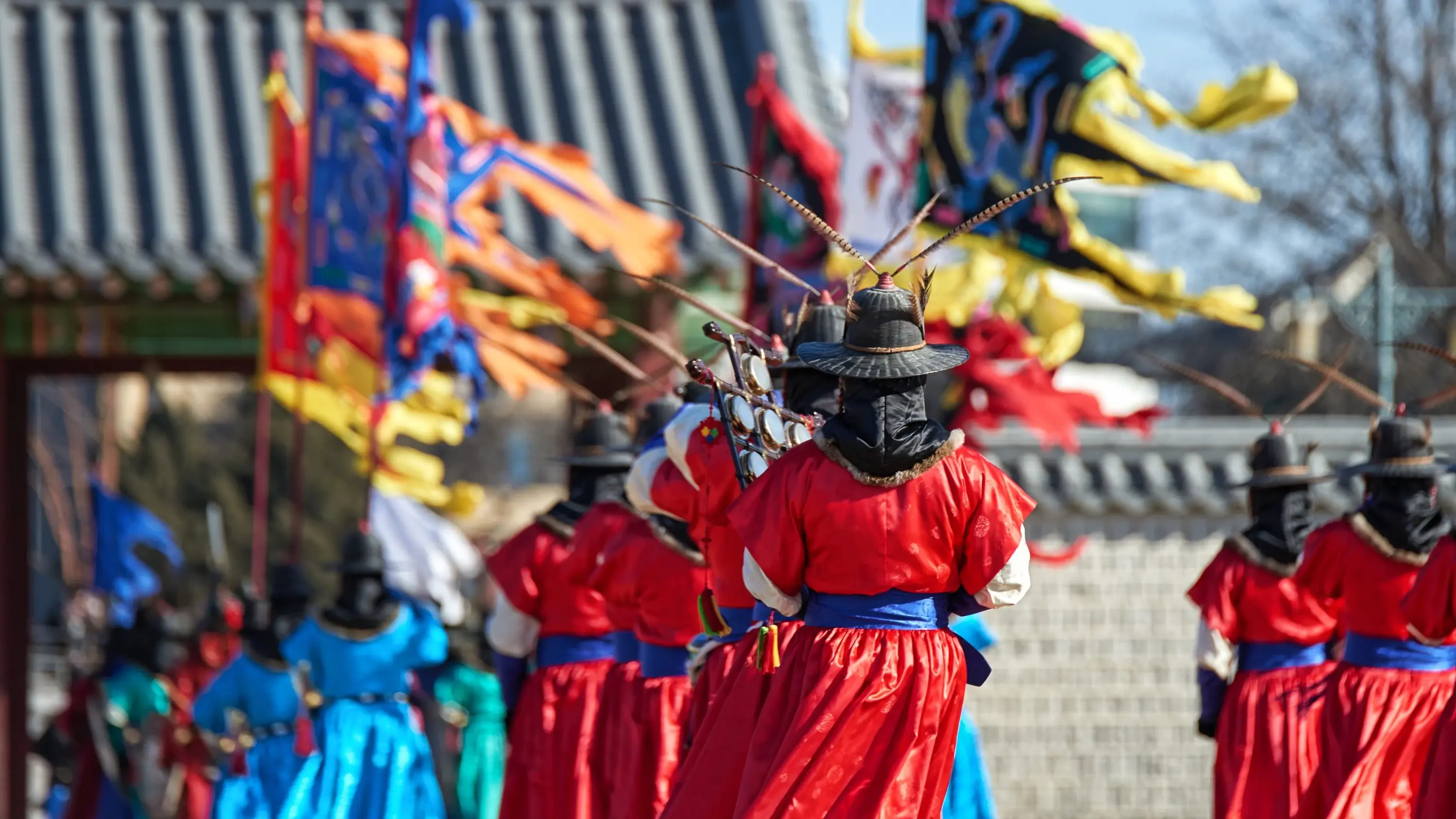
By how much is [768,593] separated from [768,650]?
130mm

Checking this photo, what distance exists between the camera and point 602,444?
25.2 ft

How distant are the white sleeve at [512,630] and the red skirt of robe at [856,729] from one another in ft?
8.25

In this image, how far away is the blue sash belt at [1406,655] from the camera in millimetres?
7070

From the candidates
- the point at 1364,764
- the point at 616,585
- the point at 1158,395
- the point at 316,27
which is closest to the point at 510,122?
the point at 316,27

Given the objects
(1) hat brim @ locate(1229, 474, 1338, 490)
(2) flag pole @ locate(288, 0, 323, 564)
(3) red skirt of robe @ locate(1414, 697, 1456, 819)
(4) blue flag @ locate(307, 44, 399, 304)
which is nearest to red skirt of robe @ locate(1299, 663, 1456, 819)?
(3) red skirt of robe @ locate(1414, 697, 1456, 819)

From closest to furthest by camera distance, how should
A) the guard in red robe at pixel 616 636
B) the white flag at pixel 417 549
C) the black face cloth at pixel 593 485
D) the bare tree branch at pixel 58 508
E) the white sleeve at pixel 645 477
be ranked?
the white sleeve at pixel 645 477
the guard in red robe at pixel 616 636
the black face cloth at pixel 593 485
the white flag at pixel 417 549
the bare tree branch at pixel 58 508

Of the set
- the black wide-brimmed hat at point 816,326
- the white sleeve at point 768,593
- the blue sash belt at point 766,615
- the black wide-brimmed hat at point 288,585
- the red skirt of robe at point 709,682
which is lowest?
the red skirt of robe at point 709,682

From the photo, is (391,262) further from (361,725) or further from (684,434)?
(684,434)

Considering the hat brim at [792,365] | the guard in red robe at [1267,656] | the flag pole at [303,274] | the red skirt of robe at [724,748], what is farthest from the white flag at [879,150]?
the red skirt of robe at [724,748]

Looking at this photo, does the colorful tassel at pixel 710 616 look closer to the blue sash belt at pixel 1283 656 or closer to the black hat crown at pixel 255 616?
the blue sash belt at pixel 1283 656

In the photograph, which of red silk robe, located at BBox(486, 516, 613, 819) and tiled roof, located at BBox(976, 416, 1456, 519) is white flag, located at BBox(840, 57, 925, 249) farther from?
red silk robe, located at BBox(486, 516, 613, 819)

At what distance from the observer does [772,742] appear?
5199 mm

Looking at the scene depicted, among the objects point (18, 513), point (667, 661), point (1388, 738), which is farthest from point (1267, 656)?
point (18, 513)

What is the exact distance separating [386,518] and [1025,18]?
161 inches
